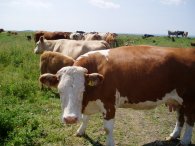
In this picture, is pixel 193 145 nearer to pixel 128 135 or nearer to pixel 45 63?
pixel 128 135

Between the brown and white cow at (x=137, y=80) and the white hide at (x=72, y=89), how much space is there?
248 mm

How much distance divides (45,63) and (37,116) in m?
3.16

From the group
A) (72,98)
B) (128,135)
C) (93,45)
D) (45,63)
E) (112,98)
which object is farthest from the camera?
(93,45)

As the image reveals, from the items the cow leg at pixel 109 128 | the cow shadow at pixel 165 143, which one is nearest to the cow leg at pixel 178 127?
the cow shadow at pixel 165 143

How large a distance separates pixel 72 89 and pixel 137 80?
1466 mm

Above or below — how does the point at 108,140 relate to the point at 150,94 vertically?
below

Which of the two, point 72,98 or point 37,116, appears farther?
point 37,116

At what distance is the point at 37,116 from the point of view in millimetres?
8453

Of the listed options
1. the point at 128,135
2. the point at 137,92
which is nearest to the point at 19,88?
the point at 128,135

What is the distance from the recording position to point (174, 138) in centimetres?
721

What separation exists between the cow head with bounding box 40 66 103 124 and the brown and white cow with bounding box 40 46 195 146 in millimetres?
184

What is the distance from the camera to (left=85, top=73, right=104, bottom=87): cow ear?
223 inches

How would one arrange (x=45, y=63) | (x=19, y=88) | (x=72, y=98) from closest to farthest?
(x=72, y=98) < (x=19, y=88) < (x=45, y=63)

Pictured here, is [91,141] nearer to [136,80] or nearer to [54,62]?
[136,80]
